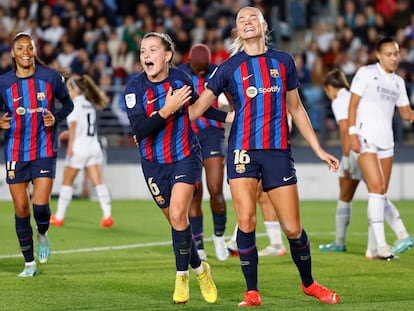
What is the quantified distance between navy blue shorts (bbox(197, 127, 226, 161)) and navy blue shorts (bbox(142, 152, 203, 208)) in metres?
2.83

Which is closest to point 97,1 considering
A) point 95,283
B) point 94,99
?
point 94,99

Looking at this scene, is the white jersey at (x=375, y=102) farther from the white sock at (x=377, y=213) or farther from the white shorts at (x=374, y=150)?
the white sock at (x=377, y=213)

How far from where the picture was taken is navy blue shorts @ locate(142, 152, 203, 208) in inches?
347

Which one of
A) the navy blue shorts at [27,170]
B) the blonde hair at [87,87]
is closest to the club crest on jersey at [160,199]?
the navy blue shorts at [27,170]

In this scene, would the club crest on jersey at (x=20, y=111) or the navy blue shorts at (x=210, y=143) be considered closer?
the club crest on jersey at (x=20, y=111)

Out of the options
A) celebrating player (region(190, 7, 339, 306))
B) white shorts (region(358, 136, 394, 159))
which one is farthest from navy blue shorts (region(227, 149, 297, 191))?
white shorts (region(358, 136, 394, 159))

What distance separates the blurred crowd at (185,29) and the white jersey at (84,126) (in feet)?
17.5

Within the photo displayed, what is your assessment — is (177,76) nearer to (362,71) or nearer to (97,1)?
(362,71)

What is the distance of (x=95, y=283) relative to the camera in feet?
32.6

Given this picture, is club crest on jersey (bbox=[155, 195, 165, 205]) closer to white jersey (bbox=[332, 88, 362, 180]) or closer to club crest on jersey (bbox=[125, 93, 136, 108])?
club crest on jersey (bbox=[125, 93, 136, 108])

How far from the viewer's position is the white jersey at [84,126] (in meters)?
15.9

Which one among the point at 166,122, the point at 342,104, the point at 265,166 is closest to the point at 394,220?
the point at 342,104

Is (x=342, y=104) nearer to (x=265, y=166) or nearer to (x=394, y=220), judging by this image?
(x=394, y=220)

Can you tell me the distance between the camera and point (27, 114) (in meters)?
10.5
